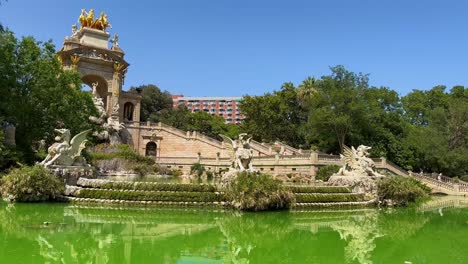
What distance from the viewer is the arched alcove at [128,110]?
165 feet

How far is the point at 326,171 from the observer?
30.2 m

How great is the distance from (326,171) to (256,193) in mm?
14934

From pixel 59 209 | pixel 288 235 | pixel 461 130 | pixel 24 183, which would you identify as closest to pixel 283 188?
pixel 288 235

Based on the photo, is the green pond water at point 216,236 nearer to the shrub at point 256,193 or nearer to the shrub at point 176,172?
the shrub at point 256,193

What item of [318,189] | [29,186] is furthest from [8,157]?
[318,189]

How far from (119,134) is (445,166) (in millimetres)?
31109

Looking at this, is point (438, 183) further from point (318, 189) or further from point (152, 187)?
point (152, 187)

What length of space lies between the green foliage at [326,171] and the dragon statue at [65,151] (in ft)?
54.9

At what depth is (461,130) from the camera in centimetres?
4119

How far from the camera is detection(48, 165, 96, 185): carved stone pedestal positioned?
723 inches

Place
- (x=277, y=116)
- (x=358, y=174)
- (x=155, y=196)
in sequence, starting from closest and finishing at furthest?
(x=155, y=196) → (x=358, y=174) → (x=277, y=116)

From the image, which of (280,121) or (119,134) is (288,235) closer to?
(119,134)

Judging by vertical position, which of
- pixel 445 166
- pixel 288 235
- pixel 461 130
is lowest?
pixel 288 235

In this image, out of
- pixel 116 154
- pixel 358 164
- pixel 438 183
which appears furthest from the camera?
pixel 116 154
